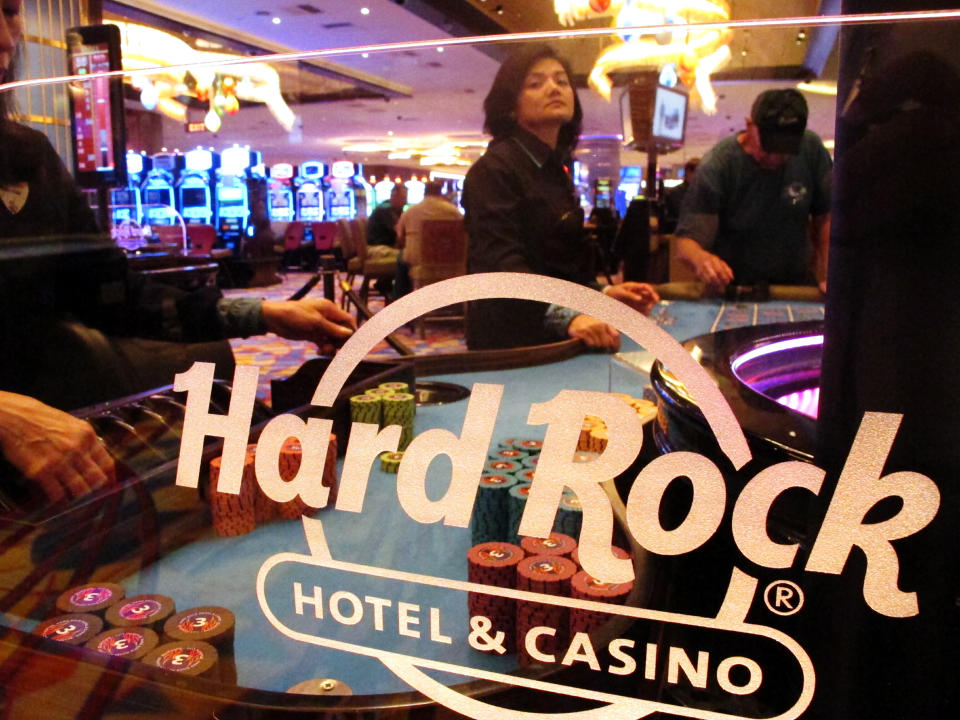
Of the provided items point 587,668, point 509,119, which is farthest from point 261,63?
point 587,668

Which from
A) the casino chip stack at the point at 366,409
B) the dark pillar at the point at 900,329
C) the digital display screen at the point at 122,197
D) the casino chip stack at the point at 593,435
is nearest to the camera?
the dark pillar at the point at 900,329

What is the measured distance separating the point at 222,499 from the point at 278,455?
179mm

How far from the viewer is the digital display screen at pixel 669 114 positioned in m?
0.76

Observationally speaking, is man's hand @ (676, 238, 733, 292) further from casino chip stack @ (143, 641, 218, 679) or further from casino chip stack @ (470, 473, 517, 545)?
casino chip stack @ (143, 641, 218, 679)

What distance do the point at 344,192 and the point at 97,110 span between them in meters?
0.48

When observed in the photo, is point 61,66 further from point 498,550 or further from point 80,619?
point 498,550

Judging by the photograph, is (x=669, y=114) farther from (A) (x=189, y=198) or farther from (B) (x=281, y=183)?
(A) (x=189, y=198)

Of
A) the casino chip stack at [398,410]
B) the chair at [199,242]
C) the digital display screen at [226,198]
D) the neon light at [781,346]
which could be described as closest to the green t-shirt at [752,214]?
the neon light at [781,346]

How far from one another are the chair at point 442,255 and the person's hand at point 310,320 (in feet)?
0.31

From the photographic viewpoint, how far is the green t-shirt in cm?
63

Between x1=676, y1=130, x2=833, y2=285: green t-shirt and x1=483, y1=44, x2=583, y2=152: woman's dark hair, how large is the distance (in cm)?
14

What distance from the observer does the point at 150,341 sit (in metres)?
0.90

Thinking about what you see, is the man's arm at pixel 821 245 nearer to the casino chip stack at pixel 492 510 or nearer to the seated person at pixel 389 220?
the casino chip stack at pixel 492 510

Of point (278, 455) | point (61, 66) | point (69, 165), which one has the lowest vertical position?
point (278, 455)
